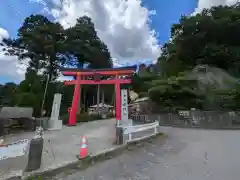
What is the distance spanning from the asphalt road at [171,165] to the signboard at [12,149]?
1.26 metres

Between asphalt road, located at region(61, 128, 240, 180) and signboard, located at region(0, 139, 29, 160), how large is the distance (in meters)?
1.26

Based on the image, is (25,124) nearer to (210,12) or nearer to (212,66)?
(212,66)

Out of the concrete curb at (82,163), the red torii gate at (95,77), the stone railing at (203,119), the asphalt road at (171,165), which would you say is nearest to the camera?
the concrete curb at (82,163)

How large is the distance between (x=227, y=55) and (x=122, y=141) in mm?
18918

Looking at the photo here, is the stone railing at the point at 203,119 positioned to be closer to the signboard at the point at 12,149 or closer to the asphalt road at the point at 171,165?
the asphalt road at the point at 171,165

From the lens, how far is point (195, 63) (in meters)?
23.2

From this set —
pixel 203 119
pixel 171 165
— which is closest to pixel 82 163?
pixel 171 165

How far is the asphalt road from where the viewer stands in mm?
3943

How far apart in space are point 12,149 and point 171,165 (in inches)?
151

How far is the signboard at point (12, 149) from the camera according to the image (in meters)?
3.84

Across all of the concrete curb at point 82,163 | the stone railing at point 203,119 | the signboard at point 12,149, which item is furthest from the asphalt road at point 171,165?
the stone railing at point 203,119

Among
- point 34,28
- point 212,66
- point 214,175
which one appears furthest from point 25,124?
point 212,66

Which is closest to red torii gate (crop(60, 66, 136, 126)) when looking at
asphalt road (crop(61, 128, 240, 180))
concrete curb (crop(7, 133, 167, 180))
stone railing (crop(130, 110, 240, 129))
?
stone railing (crop(130, 110, 240, 129))

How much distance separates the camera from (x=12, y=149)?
3998 millimetres
